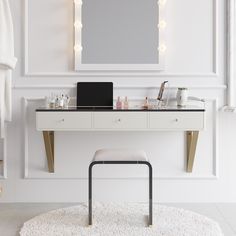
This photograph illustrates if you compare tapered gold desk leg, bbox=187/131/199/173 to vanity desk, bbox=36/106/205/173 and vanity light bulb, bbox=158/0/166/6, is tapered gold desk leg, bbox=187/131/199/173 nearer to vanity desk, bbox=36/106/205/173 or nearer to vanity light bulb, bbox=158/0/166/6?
vanity desk, bbox=36/106/205/173

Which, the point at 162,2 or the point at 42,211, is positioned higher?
the point at 162,2

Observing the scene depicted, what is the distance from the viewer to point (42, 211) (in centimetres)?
314

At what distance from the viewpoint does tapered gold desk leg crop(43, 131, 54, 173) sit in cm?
317

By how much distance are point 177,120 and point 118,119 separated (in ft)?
1.40

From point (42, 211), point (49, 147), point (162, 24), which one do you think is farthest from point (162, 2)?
point (42, 211)

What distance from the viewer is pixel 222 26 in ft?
11.1

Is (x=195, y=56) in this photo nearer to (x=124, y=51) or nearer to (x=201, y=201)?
(x=124, y=51)

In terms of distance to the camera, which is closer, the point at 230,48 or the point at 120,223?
the point at 120,223

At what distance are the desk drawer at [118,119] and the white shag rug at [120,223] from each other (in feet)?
2.08

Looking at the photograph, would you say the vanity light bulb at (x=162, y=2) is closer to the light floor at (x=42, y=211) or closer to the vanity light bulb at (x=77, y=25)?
the vanity light bulb at (x=77, y=25)

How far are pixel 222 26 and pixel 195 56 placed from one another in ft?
1.09

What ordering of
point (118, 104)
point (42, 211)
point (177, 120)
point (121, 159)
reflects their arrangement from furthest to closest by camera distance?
point (118, 104)
point (42, 211)
point (177, 120)
point (121, 159)

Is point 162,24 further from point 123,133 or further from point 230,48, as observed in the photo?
point 123,133

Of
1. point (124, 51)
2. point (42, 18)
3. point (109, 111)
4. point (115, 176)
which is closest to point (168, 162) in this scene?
point (115, 176)
